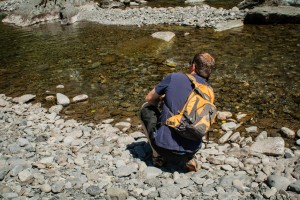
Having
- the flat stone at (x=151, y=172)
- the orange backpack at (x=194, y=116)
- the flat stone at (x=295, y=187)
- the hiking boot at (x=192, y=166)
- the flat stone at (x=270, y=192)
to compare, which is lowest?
the flat stone at (x=151, y=172)

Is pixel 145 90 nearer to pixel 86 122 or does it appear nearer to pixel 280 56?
pixel 86 122

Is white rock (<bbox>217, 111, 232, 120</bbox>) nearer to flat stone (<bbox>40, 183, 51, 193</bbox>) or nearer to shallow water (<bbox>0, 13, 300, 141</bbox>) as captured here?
shallow water (<bbox>0, 13, 300, 141</bbox>)

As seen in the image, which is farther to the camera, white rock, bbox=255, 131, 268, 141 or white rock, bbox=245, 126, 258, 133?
white rock, bbox=245, 126, 258, 133

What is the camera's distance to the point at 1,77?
1170cm

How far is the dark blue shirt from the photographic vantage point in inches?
200

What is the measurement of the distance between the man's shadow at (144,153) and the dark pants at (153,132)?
5.7 inches

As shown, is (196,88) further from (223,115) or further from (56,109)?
(56,109)

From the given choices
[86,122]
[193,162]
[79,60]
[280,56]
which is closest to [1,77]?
[79,60]

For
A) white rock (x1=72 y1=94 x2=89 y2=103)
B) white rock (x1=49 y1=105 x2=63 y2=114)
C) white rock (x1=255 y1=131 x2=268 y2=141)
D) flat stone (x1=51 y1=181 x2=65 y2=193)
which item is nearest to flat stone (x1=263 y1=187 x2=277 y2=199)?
white rock (x1=255 y1=131 x2=268 y2=141)

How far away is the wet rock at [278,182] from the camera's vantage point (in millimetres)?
4664

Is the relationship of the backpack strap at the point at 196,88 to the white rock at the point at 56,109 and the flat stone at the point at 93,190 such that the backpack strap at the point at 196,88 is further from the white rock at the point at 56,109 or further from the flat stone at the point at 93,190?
the white rock at the point at 56,109

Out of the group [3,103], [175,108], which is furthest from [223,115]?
[3,103]

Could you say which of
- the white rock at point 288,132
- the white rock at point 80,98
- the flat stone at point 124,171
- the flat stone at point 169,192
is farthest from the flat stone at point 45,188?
the white rock at point 288,132

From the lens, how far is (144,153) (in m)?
6.07
